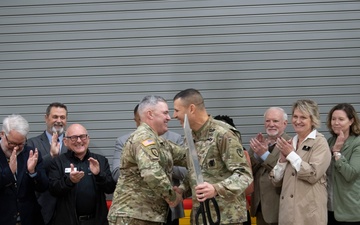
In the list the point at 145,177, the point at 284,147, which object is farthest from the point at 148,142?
the point at 284,147

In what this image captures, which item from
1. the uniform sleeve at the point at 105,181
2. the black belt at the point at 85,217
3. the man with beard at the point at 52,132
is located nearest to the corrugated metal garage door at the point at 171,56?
the man with beard at the point at 52,132

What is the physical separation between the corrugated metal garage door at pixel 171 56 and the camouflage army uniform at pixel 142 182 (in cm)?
237

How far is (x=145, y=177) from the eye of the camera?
459 centimetres

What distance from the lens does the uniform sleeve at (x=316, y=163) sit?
5453 millimetres

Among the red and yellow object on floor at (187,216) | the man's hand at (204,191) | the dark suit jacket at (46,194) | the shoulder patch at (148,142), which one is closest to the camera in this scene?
the man's hand at (204,191)

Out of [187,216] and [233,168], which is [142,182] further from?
[187,216]

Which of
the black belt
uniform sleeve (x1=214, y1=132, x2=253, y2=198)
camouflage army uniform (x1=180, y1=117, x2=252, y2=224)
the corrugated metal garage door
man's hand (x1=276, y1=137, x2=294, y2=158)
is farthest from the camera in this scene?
the corrugated metal garage door

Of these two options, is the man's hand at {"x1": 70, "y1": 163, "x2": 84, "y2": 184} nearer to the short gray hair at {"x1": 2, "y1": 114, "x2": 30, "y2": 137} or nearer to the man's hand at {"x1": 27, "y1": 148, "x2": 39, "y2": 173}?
the man's hand at {"x1": 27, "y1": 148, "x2": 39, "y2": 173}

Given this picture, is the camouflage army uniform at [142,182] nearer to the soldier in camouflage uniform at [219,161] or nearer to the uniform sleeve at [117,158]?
the soldier in camouflage uniform at [219,161]

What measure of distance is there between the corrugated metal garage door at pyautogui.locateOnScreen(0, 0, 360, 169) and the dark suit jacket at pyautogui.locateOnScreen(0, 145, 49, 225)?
4.73ft

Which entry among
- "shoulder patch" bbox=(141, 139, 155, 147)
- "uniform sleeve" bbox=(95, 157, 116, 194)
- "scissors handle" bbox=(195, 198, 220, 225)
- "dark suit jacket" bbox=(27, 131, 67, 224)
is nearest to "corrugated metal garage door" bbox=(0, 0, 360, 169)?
"dark suit jacket" bbox=(27, 131, 67, 224)

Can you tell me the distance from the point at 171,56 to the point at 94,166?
6.85 ft

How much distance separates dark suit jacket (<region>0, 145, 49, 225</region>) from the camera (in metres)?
5.70

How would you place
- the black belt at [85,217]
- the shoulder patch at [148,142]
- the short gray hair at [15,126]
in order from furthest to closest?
the black belt at [85,217]
the short gray hair at [15,126]
the shoulder patch at [148,142]
